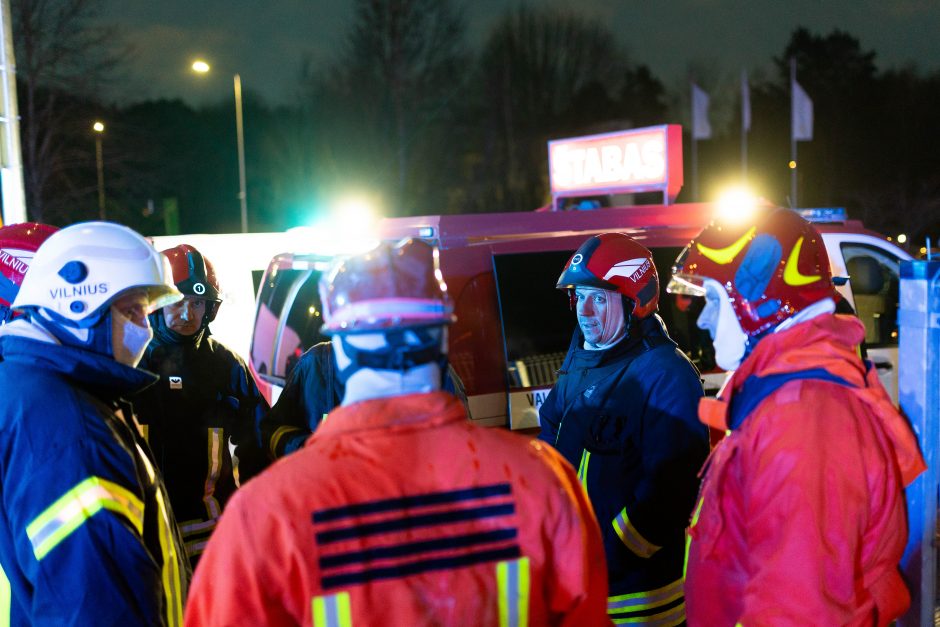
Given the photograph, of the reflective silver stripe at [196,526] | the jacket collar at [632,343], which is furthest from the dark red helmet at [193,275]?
the jacket collar at [632,343]

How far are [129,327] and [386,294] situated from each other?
1186 millimetres

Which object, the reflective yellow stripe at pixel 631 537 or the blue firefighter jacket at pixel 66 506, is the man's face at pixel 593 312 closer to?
the reflective yellow stripe at pixel 631 537

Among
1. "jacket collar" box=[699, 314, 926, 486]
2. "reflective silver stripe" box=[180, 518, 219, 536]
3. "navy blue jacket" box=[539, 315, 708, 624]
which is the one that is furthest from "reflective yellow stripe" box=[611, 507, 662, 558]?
"reflective silver stripe" box=[180, 518, 219, 536]

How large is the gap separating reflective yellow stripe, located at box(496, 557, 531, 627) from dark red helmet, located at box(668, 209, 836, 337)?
1.05 metres

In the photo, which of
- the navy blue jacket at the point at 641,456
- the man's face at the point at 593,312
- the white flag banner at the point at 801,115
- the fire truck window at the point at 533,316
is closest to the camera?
the navy blue jacket at the point at 641,456

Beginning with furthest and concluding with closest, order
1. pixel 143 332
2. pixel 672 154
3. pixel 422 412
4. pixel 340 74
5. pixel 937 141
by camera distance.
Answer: pixel 937 141
pixel 340 74
pixel 672 154
pixel 143 332
pixel 422 412

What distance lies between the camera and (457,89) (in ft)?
102

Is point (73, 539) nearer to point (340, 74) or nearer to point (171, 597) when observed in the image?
point (171, 597)

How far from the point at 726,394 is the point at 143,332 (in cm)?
169

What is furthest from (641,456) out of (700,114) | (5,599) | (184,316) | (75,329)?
(700,114)

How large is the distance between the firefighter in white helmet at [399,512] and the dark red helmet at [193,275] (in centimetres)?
245

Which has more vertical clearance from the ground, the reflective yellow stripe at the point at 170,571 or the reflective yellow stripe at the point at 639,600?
the reflective yellow stripe at the point at 170,571

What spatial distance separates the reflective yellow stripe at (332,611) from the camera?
56.3 inches

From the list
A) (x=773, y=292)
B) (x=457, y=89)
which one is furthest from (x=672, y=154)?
(x=457, y=89)
